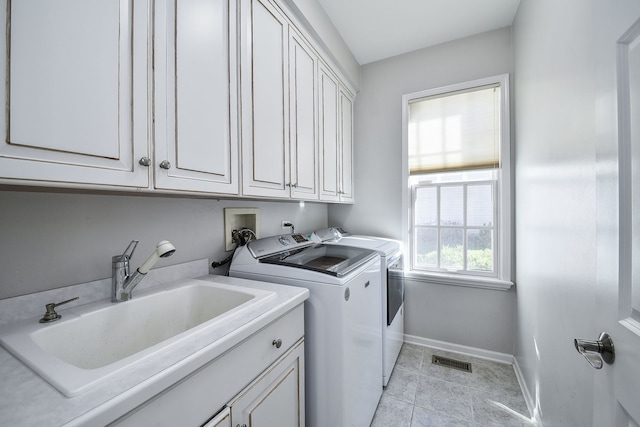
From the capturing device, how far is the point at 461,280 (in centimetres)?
223

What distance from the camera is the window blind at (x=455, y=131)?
2.18 meters

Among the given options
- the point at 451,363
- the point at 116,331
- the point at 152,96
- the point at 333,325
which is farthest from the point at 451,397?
the point at 152,96

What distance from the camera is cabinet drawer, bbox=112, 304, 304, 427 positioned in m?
0.55

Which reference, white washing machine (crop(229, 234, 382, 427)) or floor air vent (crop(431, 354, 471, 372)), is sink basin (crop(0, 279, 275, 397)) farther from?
floor air vent (crop(431, 354, 471, 372))

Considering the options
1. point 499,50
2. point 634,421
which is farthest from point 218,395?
point 499,50

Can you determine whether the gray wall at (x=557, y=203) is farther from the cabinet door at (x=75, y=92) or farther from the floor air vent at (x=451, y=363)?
the cabinet door at (x=75, y=92)

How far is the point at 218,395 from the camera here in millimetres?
705

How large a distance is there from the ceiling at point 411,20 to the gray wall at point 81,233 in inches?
73.5

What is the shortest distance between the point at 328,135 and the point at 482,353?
7.63 feet

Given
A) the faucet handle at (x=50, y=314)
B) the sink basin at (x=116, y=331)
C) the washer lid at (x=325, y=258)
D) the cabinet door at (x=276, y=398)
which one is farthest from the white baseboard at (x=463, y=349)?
the faucet handle at (x=50, y=314)

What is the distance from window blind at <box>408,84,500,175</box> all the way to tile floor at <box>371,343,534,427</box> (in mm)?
1715

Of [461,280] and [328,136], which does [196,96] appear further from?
[461,280]

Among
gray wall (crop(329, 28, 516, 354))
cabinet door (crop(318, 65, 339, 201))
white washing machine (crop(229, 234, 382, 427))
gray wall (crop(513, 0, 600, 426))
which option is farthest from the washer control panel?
gray wall (crop(513, 0, 600, 426))

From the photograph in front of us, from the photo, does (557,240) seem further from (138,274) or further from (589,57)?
(138,274)
